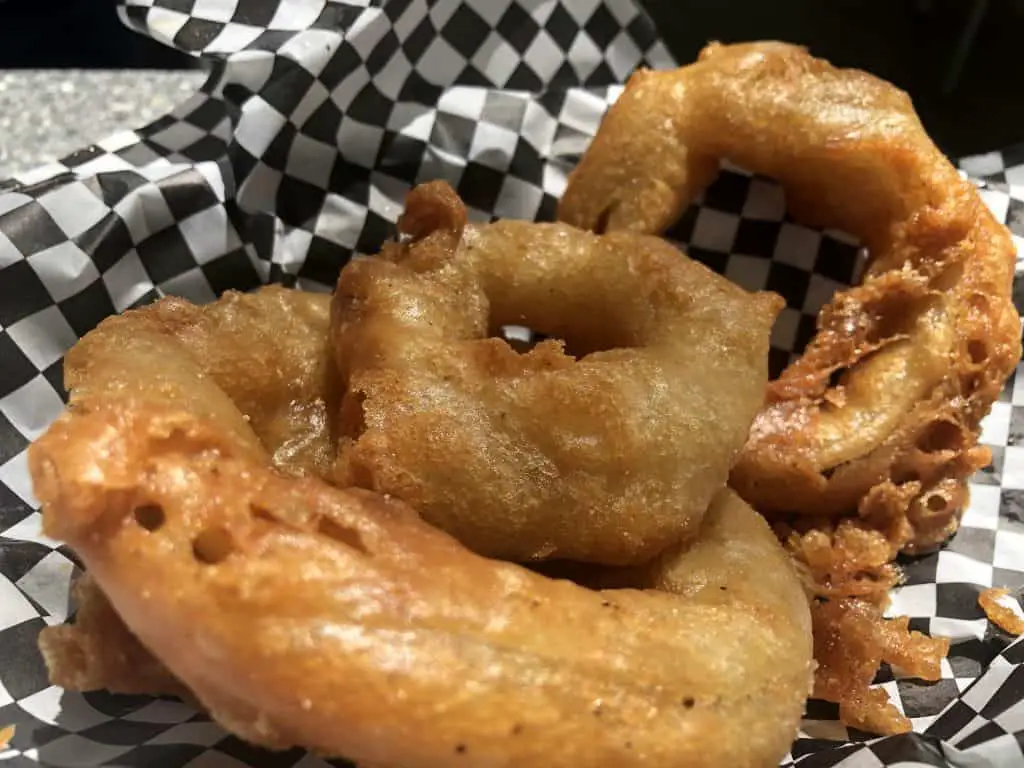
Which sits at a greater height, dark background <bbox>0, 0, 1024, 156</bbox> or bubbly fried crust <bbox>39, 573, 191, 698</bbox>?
dark background <bbox>0, 0, 1024, 156</bbox>

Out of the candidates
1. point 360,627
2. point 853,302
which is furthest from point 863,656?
point 360,627

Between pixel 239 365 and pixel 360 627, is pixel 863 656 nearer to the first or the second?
pixel 360 627

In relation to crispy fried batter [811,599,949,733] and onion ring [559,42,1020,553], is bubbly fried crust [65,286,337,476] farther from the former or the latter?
crispy fried batter [811,599,949,733]

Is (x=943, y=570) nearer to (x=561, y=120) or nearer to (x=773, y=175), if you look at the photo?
(x=773, y=175)

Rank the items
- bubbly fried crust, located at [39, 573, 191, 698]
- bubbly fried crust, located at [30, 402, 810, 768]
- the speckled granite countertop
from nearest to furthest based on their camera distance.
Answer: bubbly fried crust, located at [30, 402, 810, 768], bubbly fried crust, located at [39, 573, 191, 698], the speckled granite countertop

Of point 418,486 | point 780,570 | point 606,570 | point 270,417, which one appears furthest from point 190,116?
point 780,570

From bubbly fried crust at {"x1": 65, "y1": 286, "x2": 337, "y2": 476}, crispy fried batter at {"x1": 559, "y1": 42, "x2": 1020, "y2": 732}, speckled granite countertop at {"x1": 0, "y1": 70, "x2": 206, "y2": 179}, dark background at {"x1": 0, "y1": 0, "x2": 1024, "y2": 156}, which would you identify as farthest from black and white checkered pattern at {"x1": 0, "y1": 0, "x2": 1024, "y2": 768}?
dark background at {"x1": 0, "y1": 0, "x2": 1024, "y2": 156}

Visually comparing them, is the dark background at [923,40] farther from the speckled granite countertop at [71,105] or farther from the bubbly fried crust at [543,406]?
the bubbly fried crust at [543,406]
